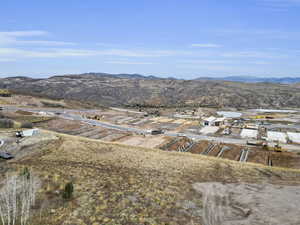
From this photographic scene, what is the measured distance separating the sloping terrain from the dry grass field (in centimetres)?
10539

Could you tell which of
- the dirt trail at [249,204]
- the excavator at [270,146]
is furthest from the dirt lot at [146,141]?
the dirt trail at [249,204]

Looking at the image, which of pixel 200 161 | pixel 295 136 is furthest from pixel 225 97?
pixel 200 161

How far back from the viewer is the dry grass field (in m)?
13.5

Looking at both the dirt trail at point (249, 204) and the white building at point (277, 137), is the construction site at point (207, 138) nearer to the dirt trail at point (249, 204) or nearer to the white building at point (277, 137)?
the white building at point (277, 137)

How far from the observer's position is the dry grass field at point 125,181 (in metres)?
13.5

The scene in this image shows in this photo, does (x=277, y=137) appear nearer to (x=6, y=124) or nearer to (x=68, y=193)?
(x=68, y=193)

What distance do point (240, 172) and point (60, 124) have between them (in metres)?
49.3

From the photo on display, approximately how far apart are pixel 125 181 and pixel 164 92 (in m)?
157

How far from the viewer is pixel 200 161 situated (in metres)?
29.0

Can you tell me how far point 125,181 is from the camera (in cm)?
1908

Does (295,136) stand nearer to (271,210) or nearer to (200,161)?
(200,161)

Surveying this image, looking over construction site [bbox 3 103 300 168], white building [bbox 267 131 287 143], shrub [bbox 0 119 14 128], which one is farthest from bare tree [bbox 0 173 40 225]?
white building [bbox 267 131 287 143]

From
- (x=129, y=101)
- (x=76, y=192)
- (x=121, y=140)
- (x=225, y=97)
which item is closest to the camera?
(x=76, y=192)

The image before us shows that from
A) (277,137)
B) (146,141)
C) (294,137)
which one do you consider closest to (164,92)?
(277,137)
